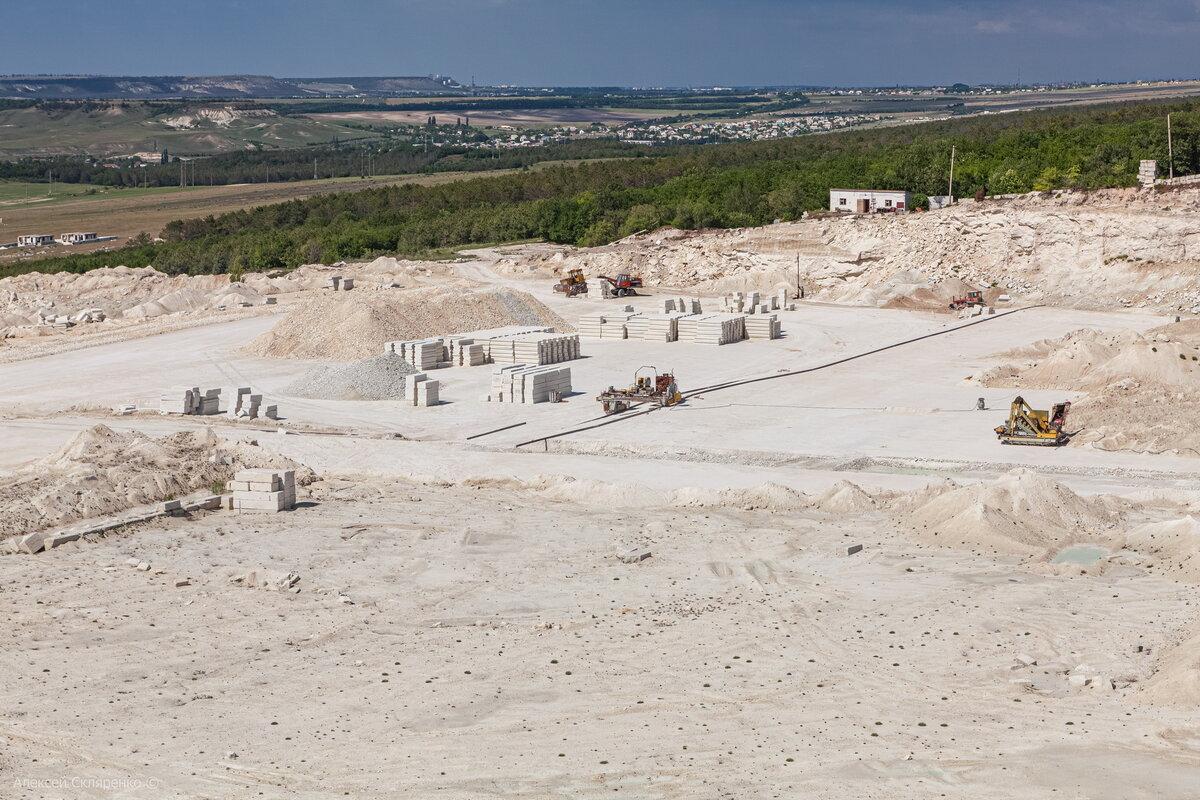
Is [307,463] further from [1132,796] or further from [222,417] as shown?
[1132,796]

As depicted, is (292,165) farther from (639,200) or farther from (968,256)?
(968,256)

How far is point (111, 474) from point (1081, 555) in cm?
1843

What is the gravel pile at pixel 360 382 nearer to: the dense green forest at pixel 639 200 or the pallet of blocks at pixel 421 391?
the pallet of blocks at pixel 421 391

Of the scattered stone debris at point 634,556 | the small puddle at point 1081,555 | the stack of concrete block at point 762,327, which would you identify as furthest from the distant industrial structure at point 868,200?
the scattered stone debris at point 634,556

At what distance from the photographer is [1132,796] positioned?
53.0ft

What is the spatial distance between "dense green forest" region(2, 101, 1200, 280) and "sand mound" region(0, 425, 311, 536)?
4592 centimetres

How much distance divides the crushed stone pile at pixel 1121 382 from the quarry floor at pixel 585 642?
49.3 inches

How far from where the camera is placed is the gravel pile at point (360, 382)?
41.8m

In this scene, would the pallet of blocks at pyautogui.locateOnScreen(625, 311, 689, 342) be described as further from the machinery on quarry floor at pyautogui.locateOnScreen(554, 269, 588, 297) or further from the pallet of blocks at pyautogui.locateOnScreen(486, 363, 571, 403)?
the machinery on quarry floor at pyautogui.locateOnScreen(554, 269, 588, 297)

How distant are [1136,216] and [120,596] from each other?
161 feet

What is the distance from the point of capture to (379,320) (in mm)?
50062

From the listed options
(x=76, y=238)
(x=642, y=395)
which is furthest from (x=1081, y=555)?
(x=76, y=238)

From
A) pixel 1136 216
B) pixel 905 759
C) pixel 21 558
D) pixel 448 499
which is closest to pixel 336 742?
pixel 905 759

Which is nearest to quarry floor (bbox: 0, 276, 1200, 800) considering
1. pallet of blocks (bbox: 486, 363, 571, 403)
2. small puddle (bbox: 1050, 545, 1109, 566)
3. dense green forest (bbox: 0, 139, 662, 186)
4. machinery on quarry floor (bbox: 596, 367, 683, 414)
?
small puddle (bbox: 1050, 545, 1109, 566)
